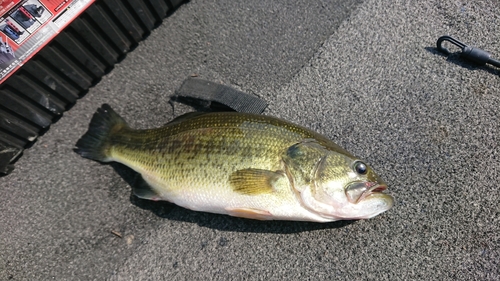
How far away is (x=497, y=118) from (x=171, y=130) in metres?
2.10

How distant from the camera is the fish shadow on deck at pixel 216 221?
2057 mm

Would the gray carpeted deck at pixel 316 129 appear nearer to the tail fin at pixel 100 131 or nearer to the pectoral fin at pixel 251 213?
the tail fin at pixel 100 131

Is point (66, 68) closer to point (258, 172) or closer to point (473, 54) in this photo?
point (258, 172)

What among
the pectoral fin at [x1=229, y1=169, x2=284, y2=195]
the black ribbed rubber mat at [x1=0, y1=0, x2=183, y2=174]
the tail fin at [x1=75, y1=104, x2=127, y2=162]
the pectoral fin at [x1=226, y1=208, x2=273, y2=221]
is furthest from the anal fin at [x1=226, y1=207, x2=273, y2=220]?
the black ribbed rubber mat at [x1=0, y1=0, x2=183, y2=174]

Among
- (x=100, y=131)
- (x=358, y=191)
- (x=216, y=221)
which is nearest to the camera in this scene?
(x=358, y=191)

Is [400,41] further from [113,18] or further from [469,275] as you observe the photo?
[113,18]

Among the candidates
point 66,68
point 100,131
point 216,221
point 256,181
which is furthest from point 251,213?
point 66,68

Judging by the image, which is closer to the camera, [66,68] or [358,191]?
[358,191]

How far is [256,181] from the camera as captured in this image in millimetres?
1778

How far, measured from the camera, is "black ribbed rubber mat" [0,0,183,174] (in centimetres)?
212

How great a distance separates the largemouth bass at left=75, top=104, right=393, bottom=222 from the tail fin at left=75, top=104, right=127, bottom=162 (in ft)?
1.22

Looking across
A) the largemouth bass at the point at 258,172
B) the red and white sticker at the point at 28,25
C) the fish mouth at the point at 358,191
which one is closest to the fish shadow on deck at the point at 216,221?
the largemouth bass at the point at 258,172

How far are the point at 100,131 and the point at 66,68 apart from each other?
19.0 inches

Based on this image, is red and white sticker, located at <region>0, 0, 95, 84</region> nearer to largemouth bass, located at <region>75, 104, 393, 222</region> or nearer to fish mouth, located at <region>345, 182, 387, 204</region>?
largemouth bass, located at <region>75, 104, 393, 222</region>
